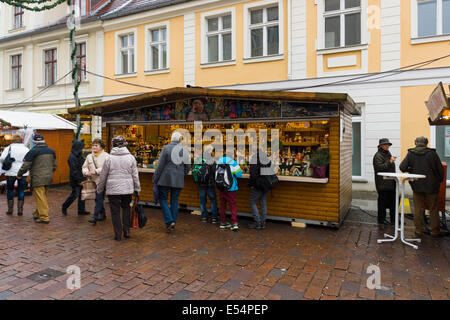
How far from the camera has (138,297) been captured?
11.5 ft

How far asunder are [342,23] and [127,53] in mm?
9165

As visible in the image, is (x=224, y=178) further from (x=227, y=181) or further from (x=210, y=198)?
(x=210, y=198)

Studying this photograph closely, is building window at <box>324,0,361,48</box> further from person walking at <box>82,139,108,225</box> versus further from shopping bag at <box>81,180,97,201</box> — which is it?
shopping bag at <box>81,180,97,201</box>

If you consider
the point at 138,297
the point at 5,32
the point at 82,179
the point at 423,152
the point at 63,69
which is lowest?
the point at 138,297

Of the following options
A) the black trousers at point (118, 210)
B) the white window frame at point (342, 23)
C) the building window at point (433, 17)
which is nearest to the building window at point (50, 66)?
the white window frame at point (342, 23)

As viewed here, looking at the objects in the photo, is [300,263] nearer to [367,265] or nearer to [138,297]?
[367,265]

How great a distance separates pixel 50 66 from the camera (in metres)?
16.9

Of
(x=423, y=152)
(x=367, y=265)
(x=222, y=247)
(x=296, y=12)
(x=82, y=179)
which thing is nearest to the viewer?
(x=367, y=265)

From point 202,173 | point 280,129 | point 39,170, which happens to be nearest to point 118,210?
point 202,173

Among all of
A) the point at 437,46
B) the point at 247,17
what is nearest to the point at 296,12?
the point at 247,17

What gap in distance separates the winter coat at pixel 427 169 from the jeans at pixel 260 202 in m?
2.67

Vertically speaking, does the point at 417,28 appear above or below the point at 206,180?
above

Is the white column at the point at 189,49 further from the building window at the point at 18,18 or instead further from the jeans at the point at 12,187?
the building window at the point at 18,18

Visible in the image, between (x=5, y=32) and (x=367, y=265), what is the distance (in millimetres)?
21798
